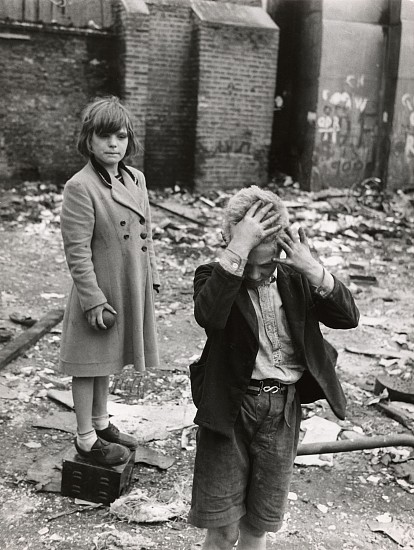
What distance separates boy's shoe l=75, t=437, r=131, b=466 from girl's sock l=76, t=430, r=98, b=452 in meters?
0.02

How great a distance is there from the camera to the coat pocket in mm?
2486

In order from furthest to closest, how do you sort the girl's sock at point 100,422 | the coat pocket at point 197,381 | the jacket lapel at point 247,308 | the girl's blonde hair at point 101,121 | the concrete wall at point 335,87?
the concrete wall at point 335,87 → the girl's sock at point 100,422 → the girl's blonde hair at point 101,121 → the coat pocket at point 197,381 → the jacket lapel at point 247,308

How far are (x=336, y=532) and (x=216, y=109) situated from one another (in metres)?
9.85

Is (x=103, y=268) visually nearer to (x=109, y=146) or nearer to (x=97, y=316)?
(x=97, y=316)

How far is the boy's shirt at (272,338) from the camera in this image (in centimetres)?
247

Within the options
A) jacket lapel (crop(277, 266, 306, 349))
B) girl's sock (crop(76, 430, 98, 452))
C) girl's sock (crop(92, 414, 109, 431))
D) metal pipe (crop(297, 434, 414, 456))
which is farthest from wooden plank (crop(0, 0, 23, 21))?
jacket lapel (crop(277, 266, 306, 349))

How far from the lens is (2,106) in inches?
448

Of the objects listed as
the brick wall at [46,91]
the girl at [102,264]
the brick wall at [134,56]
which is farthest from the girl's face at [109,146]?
the brick wall at [46,91]

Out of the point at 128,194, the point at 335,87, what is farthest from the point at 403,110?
the point at 128,194

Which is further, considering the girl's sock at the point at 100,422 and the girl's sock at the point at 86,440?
the girl's sock at the point at 100,422

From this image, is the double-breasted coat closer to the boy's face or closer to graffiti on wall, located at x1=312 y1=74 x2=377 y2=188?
the boy's face

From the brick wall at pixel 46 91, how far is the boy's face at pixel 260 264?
33.0 feet

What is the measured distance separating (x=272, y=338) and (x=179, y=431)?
7.25ft

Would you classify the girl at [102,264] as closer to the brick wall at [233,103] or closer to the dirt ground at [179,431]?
the dirt ground at [179,431]
